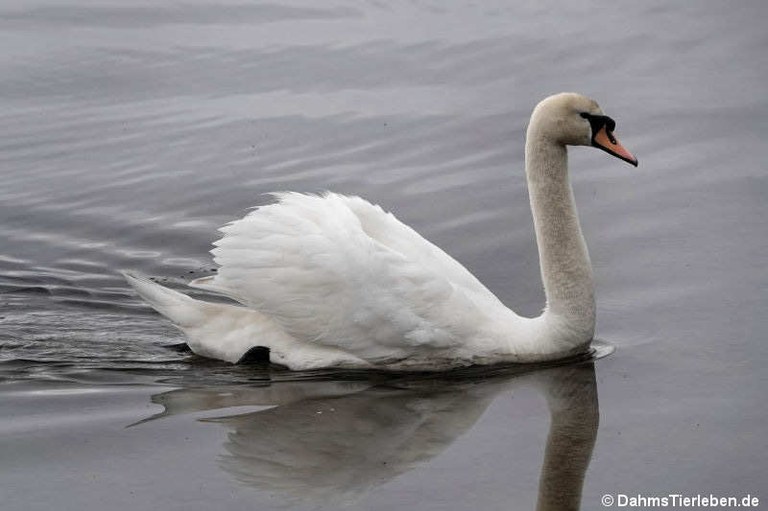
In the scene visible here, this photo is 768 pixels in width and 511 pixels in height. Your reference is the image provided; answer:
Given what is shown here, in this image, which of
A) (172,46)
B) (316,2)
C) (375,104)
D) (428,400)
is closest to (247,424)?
(428,400)

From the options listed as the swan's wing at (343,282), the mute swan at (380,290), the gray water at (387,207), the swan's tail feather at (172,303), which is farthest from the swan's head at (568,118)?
the swan's tail feather at (172,303)

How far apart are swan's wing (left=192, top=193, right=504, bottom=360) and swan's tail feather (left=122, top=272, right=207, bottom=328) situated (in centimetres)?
17

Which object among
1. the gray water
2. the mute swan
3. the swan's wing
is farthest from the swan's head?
the gray water

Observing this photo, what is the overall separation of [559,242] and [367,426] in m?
1.77

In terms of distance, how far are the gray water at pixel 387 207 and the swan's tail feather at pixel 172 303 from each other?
0.25 m

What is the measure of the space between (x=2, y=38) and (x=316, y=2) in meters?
3.39

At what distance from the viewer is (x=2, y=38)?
47.6 ft

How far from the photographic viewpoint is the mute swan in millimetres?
7832

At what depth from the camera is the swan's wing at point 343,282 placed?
7.81 metres

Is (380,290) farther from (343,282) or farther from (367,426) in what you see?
(367,426)

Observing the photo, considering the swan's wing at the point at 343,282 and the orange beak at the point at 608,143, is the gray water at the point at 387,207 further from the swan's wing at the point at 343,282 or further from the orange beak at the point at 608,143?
the orange beak at the point at 608,143

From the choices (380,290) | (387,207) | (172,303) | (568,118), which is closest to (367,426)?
(380,290)

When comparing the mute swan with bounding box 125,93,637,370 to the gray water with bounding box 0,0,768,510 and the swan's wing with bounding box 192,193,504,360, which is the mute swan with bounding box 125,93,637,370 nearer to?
the swan's wing with bounding box 192,193,504,360

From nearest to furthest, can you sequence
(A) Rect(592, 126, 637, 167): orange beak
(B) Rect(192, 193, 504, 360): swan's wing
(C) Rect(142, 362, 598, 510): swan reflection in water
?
(C) Rect(142, 362, 598, 510): swan reflection in water, (B) Rect(192, 193, 504, 360): swan's wing, (A) Rect(592, 126, 637, 167): orange beak
